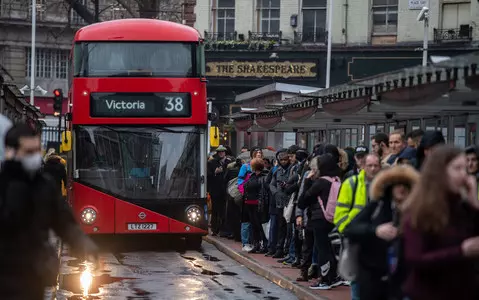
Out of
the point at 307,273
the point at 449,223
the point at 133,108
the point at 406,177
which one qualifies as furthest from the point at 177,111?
the point at 449,223

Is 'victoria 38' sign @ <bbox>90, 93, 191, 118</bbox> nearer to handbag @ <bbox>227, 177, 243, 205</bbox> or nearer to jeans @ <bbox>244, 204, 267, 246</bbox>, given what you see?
jeans @ <bbox>244, 204, 267, 246</bbox>

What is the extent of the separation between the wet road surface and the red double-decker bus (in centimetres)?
87

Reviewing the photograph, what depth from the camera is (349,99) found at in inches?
736

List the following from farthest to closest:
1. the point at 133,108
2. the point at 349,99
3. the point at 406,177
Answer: the point at 133,108 < the point at 349,99 < the point at 406,177

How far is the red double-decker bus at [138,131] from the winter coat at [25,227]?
1328 cm

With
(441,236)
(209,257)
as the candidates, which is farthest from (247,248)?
(441,236)

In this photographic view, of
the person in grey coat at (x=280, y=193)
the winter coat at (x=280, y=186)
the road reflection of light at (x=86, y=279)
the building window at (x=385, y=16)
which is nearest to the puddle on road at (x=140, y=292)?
the road reflection of light at (x=86, y=279)

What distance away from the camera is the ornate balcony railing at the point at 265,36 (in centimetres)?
4772

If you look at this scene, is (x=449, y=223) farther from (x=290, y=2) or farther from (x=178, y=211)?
(x=290, y=2)

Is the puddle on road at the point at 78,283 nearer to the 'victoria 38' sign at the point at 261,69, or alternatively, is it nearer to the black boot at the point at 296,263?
the black boot at the point at 296,263

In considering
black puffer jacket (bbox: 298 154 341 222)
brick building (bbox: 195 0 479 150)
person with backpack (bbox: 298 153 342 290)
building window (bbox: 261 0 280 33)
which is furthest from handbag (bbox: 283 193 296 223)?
building window (bbox: 261 0 280 33)

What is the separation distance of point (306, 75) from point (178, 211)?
26.7 m

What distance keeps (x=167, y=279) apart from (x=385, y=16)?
31.2 m

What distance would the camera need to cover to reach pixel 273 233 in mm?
19953
